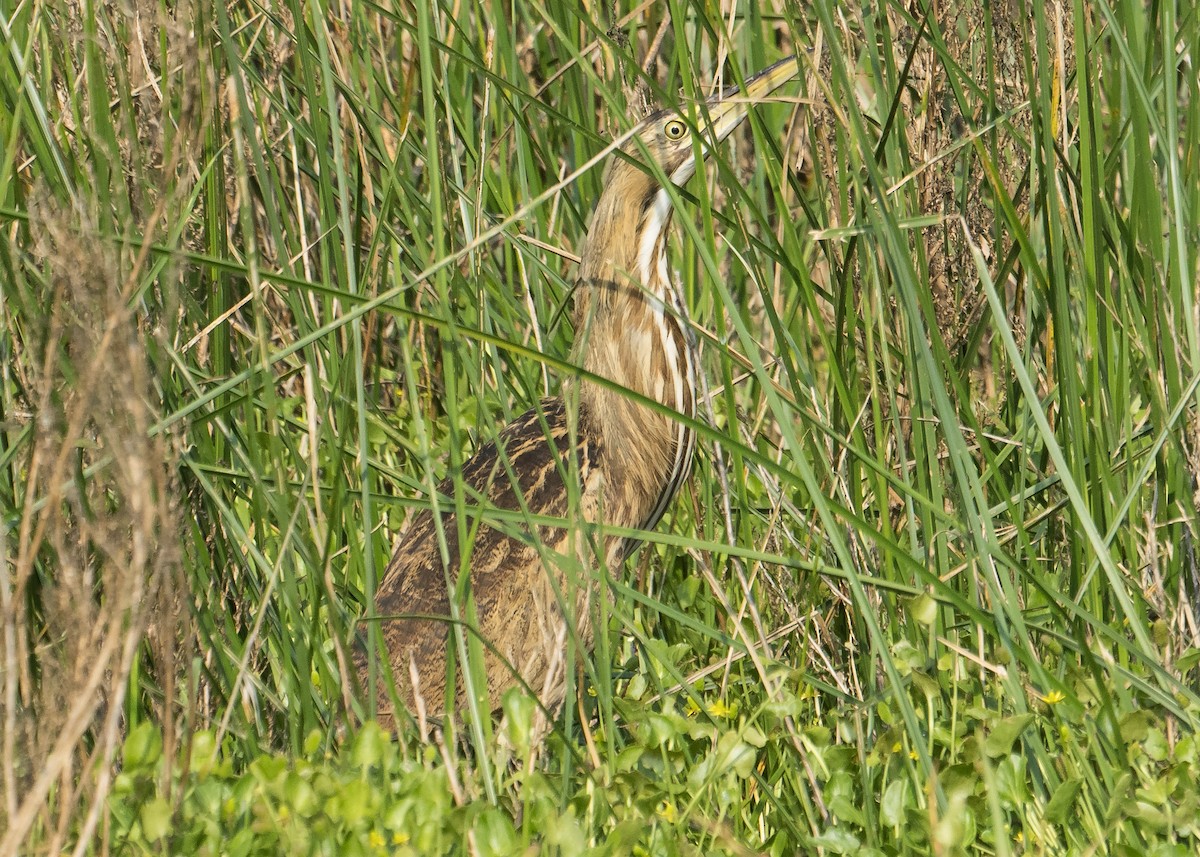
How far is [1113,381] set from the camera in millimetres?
1877

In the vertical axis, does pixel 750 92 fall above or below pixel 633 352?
above

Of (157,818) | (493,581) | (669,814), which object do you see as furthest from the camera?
(493,581)

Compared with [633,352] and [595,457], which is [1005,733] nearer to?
[595,457]

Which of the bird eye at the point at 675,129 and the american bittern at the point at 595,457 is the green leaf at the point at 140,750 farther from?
the bird eye at the point at 675,129

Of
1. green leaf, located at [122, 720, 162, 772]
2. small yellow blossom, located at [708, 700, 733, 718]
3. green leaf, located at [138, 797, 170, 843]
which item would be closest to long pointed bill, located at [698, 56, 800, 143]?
small yellow blossom, located at [708, 700, 733, 718]

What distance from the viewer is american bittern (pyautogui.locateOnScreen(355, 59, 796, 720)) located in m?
2.28

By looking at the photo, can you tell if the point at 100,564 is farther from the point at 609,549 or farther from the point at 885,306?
the point at 885,306

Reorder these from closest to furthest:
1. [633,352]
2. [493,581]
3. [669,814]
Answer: [669,814] → [493,581] → [633,352]

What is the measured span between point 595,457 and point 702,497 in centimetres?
24

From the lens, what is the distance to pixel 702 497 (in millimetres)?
2564

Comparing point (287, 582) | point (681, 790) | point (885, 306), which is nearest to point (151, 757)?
point (287, 582)

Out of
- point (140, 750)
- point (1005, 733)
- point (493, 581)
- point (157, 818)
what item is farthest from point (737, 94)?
point (157, 818)

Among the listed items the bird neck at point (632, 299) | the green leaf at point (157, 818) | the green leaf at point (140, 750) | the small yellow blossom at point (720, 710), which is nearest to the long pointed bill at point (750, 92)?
the bird neck at point (632, 299)

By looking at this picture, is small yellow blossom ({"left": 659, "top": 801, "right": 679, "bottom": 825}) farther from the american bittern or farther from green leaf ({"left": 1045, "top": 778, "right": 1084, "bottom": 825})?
the american bittern
